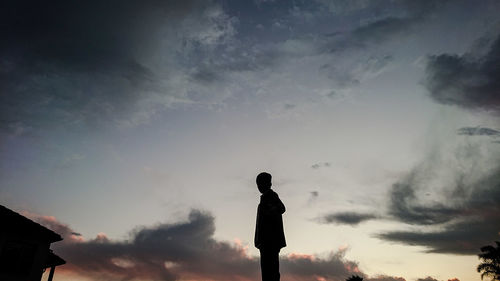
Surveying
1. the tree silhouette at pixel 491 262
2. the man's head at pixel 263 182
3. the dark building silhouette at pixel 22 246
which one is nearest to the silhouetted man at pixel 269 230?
the man's head at pixel 263 182

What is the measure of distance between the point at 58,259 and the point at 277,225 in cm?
2588

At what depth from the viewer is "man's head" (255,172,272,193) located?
5516 millimetres

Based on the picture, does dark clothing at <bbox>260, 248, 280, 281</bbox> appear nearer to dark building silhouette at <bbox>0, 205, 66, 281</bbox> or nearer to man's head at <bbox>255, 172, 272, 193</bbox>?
man's head at <bbox>255, 172, 272, 193</bbox>

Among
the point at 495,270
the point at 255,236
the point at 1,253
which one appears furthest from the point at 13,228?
the point at 495,270

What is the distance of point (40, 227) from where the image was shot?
20.7m

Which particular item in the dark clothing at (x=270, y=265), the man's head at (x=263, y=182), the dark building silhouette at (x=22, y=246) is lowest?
the dark clothing at (x=270, y=265)

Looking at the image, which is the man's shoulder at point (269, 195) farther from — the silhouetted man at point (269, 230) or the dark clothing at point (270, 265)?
the dark clothing at point (270, 265)

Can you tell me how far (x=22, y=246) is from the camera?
19.8 metres

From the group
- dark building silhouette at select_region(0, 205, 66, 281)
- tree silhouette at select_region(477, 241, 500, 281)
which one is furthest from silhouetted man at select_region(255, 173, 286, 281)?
tree silhouette at select_region(477, 241, 500, 281)

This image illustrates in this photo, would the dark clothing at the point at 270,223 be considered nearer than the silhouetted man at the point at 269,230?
No

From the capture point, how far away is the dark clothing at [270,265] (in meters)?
4.94

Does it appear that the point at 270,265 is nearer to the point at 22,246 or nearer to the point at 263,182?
the point at 263,182

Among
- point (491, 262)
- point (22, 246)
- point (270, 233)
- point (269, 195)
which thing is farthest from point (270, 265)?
point (491, 262)

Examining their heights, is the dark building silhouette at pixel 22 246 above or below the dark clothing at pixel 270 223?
above
